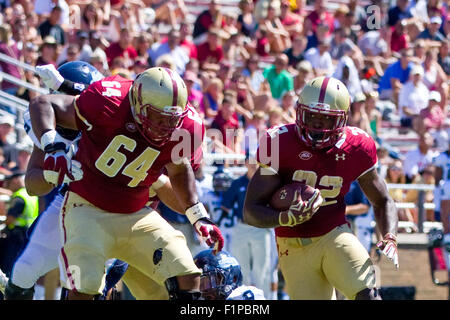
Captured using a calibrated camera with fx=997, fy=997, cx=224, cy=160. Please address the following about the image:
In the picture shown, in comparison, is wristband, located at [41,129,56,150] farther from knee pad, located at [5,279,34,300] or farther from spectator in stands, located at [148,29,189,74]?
spectator in stands, located at [148,29,189,74]

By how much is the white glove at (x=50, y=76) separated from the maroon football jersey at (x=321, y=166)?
1386 millimetres

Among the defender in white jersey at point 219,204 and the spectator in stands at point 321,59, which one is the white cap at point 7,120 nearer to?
the defender in white jersey at point 219,204

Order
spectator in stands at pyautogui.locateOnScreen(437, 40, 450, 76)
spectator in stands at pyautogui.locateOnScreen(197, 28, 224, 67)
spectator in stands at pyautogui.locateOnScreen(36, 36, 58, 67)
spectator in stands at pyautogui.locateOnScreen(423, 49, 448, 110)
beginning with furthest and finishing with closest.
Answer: spectator in stands at pyautogui.locateOnScreen(437, 40, 450, 76) < spectator in stands at pyautogui.locateOnScreen(423, 49, 448, 110) < spectator in stands at pyautogui.locateOnScreen(197, 28, 224, 67) < spectator in stands at pyautogui.locateOnScreen(36, 36, 58, 67)

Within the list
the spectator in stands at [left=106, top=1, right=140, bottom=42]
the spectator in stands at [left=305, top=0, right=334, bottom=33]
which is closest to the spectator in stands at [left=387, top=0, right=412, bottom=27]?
the spectator in stands at [left=305, top=0, right=334, bottom=33]

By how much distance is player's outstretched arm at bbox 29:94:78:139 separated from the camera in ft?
19.5

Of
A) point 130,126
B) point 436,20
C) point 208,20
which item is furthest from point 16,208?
point 436,20

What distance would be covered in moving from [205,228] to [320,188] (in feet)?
2.70

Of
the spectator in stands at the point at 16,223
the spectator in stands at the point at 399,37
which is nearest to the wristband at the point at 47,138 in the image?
the spectator in stands at the point at 16,223

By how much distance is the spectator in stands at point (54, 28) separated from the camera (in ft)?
41.0

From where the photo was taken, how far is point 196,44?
13727mm

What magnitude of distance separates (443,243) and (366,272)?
5170 millimetres

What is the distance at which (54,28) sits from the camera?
1259cm

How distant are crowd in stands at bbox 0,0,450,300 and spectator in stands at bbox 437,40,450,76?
23mm
